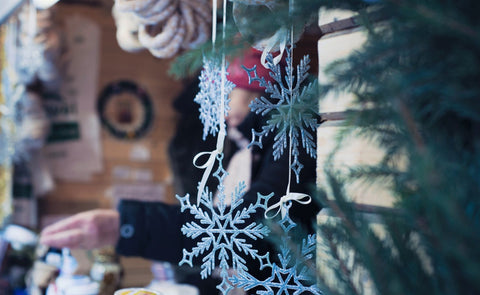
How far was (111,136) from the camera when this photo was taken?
336 centimetres

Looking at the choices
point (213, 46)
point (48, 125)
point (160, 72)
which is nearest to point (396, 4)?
point (213, 46)

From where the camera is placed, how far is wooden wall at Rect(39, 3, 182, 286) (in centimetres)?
328

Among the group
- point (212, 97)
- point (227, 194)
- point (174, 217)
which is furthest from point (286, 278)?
point (174, 217)

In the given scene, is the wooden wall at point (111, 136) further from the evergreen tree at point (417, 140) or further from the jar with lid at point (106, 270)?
the evergreen tree at point (417, 140)

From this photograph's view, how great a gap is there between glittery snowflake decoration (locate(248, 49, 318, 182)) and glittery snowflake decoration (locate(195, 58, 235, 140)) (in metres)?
0.06

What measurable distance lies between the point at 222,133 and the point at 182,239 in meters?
0.23

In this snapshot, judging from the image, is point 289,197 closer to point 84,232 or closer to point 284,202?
point 284,202

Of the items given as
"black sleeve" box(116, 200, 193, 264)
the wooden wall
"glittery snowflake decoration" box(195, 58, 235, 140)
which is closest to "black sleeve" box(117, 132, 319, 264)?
"black sleeve" box(116, 200, 193, 264)

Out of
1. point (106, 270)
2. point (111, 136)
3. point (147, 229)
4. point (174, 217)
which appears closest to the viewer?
point (174, 217)

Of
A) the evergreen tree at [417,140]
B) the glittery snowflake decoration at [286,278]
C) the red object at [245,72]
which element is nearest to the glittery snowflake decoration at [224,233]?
the glittery snowflake decoration at [286,278]

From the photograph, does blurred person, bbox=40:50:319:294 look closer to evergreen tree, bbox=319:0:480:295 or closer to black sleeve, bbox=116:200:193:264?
black sleeve, bbox=116:200:193:264

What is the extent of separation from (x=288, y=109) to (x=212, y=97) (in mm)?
152

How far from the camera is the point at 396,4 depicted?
404mm

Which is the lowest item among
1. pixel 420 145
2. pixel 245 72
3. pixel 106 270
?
pixel 106 270
